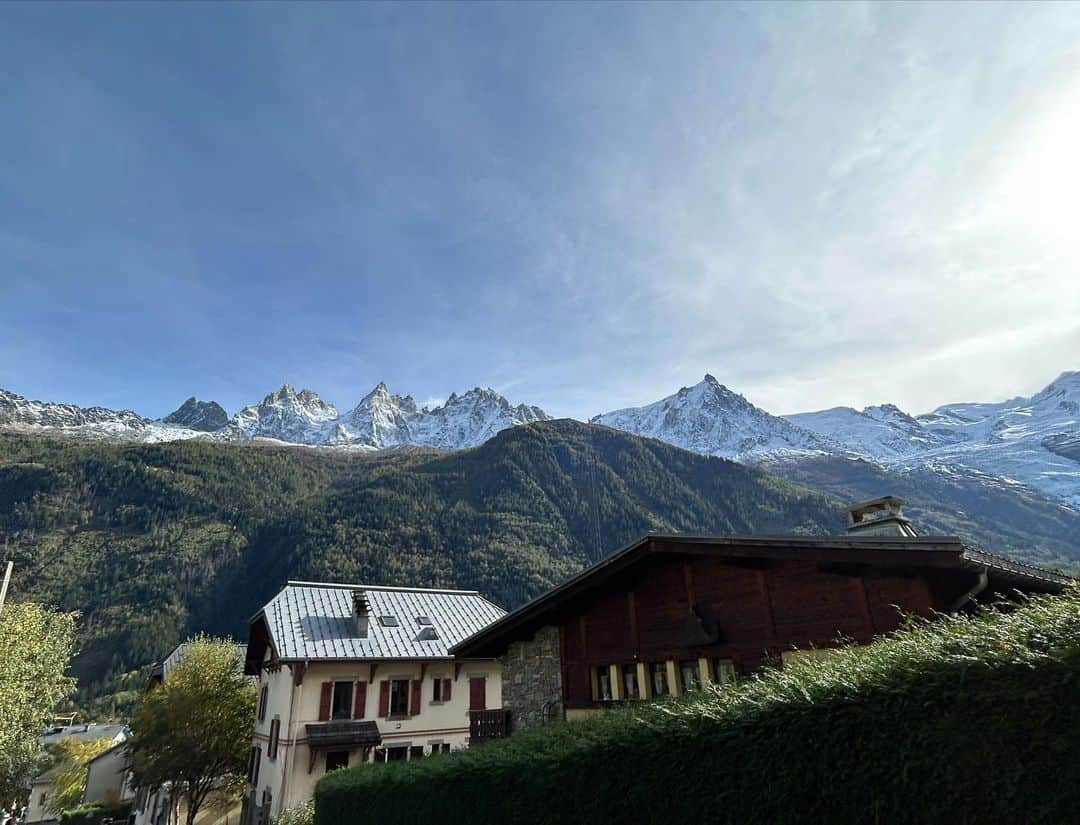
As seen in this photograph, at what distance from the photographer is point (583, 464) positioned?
577 feet

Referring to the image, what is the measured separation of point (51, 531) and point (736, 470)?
193 metres

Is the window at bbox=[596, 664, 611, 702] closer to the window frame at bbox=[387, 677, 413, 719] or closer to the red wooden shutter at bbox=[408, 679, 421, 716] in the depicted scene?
the window frame at bbox=[387, 677, 413, 719]

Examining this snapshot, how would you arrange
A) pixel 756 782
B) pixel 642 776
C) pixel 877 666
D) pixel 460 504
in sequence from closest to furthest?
pixel 877 666
pixel 756 782
pixel 642 776
pixel 460 504

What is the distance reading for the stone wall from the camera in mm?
13711

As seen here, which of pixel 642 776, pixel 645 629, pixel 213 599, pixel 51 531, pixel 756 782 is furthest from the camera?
pixel 51 531

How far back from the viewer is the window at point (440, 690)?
2859cm

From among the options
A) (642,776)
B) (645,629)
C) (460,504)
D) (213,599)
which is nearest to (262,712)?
(645,629)

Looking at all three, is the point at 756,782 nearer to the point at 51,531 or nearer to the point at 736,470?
the point at 736,470

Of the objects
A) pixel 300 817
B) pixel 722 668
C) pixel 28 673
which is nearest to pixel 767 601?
pixel 722 668

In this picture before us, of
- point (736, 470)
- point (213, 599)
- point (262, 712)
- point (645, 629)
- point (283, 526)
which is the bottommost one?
point (262, 712)

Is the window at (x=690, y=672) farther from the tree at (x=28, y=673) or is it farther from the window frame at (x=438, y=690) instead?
the tree at (x=28, y=673)

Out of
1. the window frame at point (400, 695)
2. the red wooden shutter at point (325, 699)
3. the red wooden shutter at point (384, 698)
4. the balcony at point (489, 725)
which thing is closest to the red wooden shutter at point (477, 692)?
the window frame at point (400, 695)

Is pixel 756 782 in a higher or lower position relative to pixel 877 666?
lower

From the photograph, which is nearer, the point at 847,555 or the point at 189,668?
the point at 847,555
